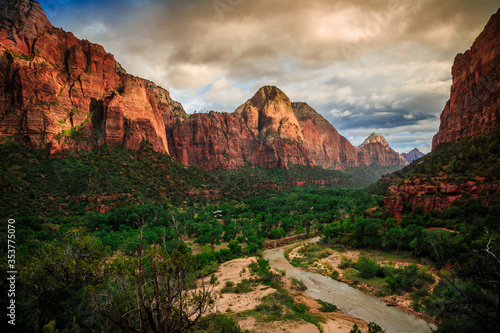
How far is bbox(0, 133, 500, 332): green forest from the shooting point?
7.87 meters

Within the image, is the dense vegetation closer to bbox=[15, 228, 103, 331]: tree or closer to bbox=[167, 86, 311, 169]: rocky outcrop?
bbox=[15, 228, 103, 331]: tree

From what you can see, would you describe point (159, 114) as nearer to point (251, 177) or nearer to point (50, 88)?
point (50, 88)

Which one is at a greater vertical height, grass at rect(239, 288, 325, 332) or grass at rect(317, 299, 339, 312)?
grass at rect(239, 288, 325, 332)

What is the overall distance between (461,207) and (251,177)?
332 feet

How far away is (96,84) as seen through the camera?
79.3 meters

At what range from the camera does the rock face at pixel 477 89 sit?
5828 cm

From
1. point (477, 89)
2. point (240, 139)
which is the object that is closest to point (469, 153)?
A: point (477, 89)

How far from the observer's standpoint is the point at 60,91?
67938 mm

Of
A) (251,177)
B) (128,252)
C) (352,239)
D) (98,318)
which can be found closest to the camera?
(98,318)

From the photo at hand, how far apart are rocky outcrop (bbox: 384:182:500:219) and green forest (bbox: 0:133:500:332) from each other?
975 millimetres

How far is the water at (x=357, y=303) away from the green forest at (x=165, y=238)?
2643 mm

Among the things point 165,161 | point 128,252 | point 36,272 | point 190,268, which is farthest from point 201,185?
point 190,268

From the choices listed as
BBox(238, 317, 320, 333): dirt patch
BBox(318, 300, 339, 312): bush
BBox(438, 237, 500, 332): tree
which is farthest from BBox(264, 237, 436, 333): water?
BBox(238, 317, 320, 333): dirt patch

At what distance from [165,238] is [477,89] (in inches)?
3951
